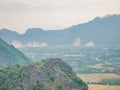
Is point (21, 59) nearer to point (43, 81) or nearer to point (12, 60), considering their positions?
point (12, 60)

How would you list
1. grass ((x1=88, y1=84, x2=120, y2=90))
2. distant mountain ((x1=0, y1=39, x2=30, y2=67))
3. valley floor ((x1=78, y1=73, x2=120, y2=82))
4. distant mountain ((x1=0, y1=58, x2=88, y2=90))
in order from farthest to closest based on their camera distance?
1. distant mountain ((x1=0, y1=39, x2=30, y2=67))
2. valley floor ((x1=78, y1=73, x2=120, y2=82))
3. grass ((x1=88, y1=84, x2=120, y2=90))
4. distant mountain ((x1=0, y1=58, x2=88, y2=90))

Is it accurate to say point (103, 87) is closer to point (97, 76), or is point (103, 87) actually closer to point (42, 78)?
point (42, 78)

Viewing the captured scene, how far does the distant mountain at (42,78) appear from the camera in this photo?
267 feet

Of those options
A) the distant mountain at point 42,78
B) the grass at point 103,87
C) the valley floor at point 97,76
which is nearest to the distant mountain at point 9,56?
the valley floor at point 97,76

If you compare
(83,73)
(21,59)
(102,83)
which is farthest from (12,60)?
(102,83)

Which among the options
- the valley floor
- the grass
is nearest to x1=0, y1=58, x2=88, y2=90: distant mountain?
the grass

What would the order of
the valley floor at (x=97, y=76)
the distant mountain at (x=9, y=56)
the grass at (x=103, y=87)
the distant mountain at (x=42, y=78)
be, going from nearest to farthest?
the distant mountain at (x=42, y=78)
the grass at (x=103, y=87)
the valley floor at (x=97, y=76)
the distant mountain at (x=9, y=56)

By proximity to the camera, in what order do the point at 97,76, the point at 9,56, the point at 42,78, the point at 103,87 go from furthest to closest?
the point at 9,56
the point at 97,76
the point at 103,87
the point at 42,78

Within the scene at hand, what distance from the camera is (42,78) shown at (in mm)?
83562

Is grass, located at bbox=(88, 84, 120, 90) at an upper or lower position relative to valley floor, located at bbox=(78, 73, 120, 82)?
lower

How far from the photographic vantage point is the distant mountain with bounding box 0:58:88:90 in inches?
3204

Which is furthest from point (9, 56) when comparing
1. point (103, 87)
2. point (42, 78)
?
point (42, 78)

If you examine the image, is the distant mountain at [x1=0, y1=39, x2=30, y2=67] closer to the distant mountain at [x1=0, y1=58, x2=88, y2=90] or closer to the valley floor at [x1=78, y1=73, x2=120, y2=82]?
the valley floor at [x1=78, y1=73, x2=120, y2=82]

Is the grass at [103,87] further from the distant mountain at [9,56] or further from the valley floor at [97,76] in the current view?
the distant mountain at [9,56]
